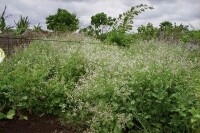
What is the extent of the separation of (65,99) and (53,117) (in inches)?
11.3

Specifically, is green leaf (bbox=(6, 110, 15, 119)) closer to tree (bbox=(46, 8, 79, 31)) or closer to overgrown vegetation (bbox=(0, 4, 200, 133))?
overgrown vegetation (bbox=(0, 4, 200, 133))

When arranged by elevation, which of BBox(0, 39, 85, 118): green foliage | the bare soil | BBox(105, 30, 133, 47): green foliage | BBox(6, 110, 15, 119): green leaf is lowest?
the bare soil

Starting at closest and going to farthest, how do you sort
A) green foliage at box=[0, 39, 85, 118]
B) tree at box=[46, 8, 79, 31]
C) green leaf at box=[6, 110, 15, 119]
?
green leaf at box=[6, 110, 15, 119] < green foliage at box=[0, 39, 85, 118] < tree at box=[46, 8, 79, 31]

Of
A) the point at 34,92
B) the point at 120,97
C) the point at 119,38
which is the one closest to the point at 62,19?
the point at 119,38

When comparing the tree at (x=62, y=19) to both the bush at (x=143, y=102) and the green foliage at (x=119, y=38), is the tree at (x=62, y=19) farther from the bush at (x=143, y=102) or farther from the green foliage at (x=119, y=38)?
the bush at (x=143, y=102)

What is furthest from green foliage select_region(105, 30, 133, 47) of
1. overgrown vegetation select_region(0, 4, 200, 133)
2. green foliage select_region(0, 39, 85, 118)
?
green foliage select_region(0, 39, 85, 118)

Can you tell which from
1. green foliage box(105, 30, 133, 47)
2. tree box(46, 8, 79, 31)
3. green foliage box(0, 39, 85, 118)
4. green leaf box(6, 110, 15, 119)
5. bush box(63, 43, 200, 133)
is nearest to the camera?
bush box(63, 43, 200, 133)

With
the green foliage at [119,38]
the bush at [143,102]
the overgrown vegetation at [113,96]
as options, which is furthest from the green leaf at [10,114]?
the green foliage at [119,38]

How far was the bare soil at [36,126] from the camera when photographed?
524 centimetres

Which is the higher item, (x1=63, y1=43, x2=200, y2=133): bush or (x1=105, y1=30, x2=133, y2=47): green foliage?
(x1=105, y1=30, x2=133, y2=47): green foliage

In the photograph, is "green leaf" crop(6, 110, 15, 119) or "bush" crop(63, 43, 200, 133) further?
"green leaf" crop(6, 110, 15, 119)

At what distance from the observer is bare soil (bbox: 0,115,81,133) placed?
524 cm

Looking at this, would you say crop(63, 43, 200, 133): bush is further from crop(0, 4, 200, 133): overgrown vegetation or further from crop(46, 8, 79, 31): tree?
crop(46, 8, 79, 31): tree

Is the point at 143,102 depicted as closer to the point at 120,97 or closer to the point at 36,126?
the point at 120,97
